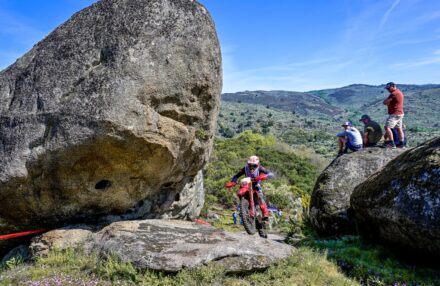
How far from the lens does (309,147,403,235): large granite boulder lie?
11711 millimetres

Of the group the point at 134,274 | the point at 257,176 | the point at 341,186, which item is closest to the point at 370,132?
the point at 341,186

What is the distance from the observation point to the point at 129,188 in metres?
9.30

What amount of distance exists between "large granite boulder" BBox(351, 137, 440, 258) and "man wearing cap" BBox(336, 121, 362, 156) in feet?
11.4

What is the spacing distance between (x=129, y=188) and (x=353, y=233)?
613 cm

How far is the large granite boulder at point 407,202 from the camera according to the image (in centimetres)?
818

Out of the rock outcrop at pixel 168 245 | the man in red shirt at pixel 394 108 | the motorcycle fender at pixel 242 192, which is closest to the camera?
the rock outcrop at pixel 168 245

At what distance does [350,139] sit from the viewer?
14.0 metres

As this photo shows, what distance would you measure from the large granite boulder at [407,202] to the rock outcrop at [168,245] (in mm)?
2473

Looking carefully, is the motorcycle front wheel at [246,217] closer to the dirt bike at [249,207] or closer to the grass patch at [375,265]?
the dirt bike at [249,207]

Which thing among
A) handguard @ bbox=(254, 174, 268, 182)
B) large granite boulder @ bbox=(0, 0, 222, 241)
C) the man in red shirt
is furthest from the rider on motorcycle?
the man in red shirt

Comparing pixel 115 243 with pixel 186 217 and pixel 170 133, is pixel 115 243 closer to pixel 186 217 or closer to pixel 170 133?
pixel 170 133

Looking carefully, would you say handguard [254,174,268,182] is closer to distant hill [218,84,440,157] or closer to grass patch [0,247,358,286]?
grass patch [0,247,358,286]

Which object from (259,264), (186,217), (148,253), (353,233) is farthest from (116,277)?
(353,233)

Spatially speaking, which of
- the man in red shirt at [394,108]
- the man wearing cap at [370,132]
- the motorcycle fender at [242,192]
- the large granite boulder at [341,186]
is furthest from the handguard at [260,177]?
the man wearing cap at [370,132]
